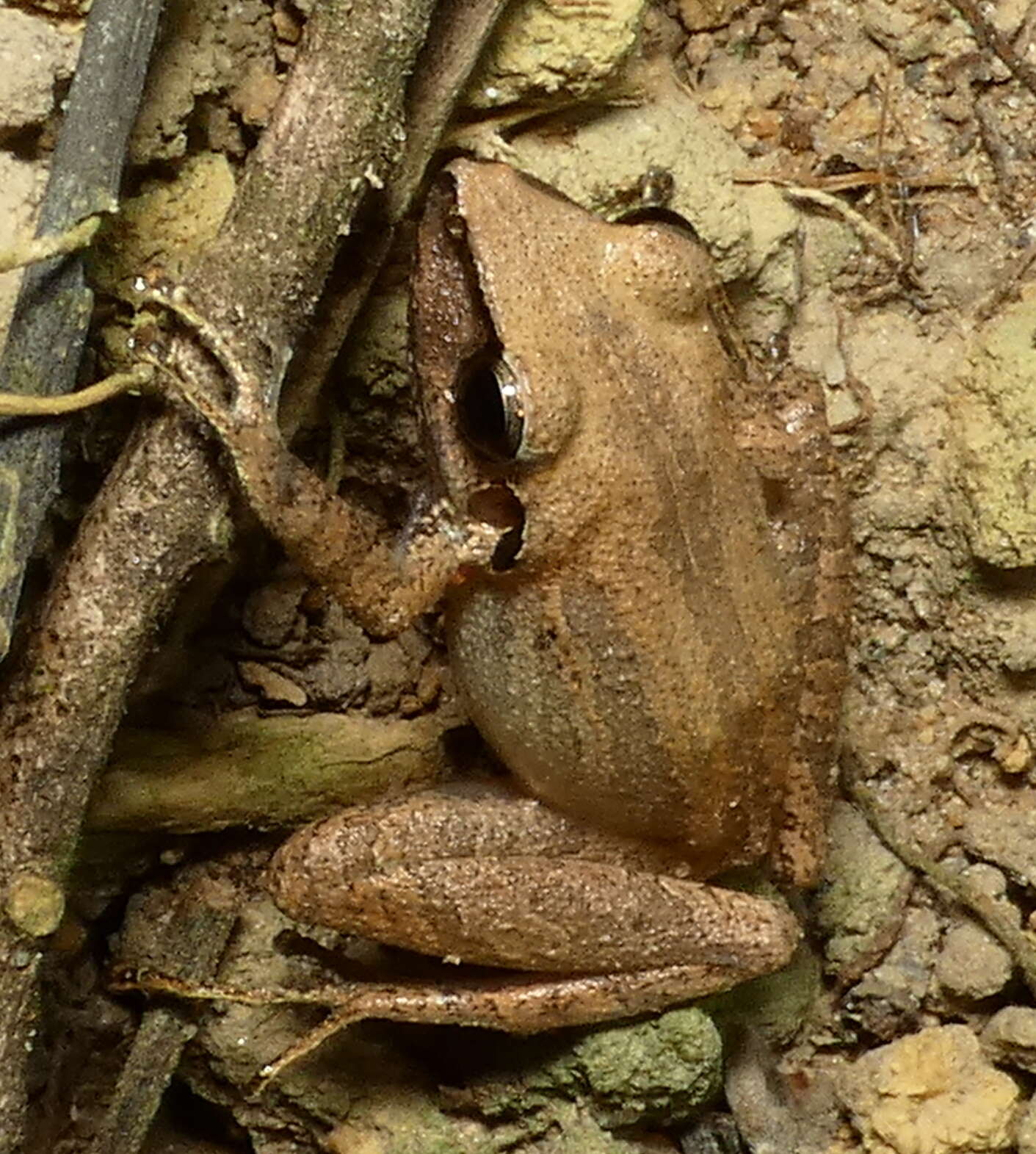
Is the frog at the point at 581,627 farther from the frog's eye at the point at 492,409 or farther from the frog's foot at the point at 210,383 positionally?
the frog's foot at the point at 210,383

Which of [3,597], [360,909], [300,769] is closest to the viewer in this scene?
[3,597]

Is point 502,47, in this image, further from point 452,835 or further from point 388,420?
point 452,835

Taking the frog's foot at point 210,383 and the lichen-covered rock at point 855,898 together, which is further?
the lichen-covered rock at point 855,898

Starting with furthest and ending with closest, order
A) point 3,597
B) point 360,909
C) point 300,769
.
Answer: point 300,769 < point 360,909 < point 3,597

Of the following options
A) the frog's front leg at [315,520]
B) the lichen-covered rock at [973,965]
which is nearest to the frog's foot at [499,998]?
the lichen-covered rock at [973,965]

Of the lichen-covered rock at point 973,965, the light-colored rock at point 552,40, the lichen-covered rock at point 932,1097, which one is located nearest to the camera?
the light-colored rock at point 552,40

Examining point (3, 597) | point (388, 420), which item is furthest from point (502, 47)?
point (3, 597)

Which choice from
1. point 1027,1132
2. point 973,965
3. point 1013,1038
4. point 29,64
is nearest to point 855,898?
point 973,965
